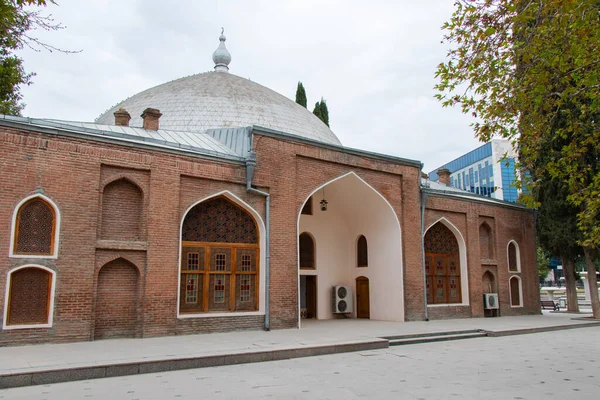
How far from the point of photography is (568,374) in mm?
7672

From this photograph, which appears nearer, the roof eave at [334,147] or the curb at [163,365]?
the curb at [163,365]

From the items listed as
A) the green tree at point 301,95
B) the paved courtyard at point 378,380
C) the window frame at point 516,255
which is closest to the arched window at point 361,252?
the window frame at point 516,255

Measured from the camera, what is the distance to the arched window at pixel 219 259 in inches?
485

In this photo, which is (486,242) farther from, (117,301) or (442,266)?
(117,301)

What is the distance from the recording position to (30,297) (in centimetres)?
991

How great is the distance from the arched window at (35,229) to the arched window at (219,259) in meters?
3.06

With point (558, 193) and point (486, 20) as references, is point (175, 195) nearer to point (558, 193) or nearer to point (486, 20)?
point (486, 20)

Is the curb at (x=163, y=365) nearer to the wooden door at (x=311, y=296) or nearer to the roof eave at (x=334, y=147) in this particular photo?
the roof eave at (x=334, y=147)

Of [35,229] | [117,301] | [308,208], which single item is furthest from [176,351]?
[308,208]

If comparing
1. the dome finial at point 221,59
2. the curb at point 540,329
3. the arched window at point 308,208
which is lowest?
the curb at point 540,329

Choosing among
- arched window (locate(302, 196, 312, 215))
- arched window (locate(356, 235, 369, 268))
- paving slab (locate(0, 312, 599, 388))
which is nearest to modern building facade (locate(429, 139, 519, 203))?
arched window (locate(356, 235, 369, 268))

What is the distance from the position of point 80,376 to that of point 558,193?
1791cm

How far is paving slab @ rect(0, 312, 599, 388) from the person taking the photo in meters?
7.31

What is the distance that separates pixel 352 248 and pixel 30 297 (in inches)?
429
